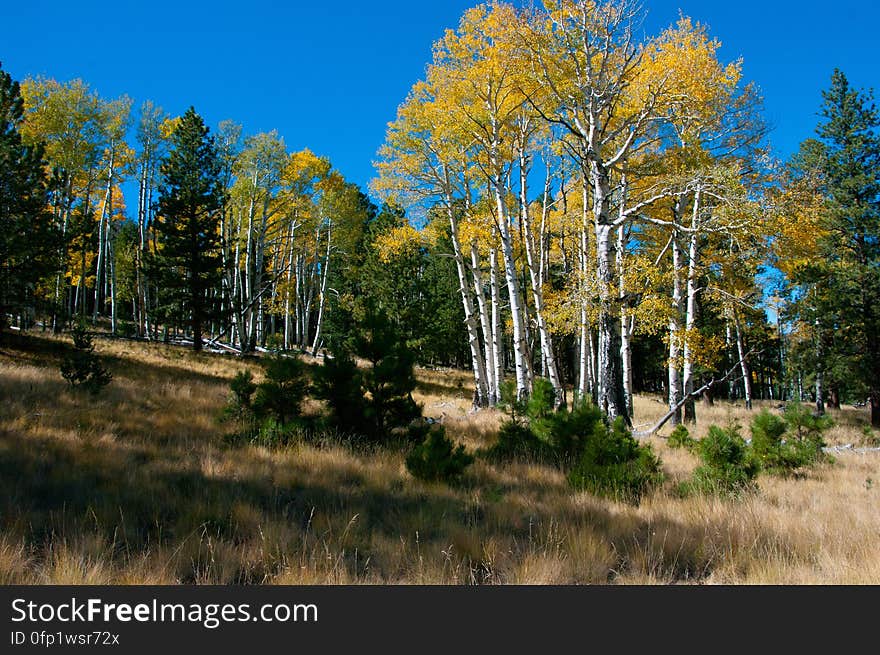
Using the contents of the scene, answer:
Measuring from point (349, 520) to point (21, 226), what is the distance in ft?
44.4

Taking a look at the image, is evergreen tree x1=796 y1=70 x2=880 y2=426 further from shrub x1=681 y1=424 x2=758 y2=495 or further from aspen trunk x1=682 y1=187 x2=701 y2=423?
shrub x1=681 y1=424 x2=758 y2=495

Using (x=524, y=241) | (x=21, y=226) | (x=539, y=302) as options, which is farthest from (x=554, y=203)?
(x=21, y=226)

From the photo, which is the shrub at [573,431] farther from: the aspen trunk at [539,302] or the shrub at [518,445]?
the aspen trunk at [539,302]

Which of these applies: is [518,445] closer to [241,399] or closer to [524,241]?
[241,399]

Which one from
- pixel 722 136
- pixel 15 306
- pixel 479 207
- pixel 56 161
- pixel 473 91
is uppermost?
pixel 56 161

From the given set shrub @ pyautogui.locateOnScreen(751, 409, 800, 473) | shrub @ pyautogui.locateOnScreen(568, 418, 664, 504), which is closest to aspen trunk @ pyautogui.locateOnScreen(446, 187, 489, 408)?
shrub @ pyautogui.locateOnScreen(751, 409, 800, 473)

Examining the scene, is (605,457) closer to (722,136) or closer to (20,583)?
(20,583)

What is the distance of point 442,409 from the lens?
14430mm

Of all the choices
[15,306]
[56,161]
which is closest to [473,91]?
[15,306]

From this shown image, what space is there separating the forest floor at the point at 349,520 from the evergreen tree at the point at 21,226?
7.54m

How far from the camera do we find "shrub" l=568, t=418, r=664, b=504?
4770 millimetres

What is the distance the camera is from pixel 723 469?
17.1ft

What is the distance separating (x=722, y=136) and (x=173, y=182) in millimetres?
19824

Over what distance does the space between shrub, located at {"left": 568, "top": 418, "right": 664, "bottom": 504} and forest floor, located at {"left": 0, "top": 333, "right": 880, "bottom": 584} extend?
0.21m
